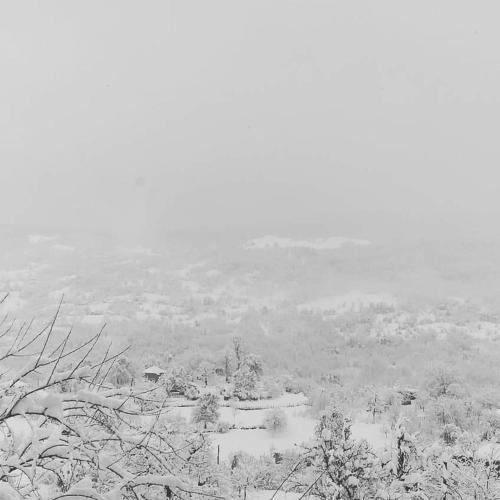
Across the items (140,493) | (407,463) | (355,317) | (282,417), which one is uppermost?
(140,493)

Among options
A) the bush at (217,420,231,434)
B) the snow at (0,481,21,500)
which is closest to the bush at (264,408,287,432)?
the bush at (217,420,231,434)

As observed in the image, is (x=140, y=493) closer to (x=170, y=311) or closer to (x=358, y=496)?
(x=358, y=496)

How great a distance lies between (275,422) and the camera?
58.5 metres

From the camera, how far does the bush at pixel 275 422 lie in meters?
58.6

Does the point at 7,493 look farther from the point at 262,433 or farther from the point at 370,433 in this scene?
the point at 262,433

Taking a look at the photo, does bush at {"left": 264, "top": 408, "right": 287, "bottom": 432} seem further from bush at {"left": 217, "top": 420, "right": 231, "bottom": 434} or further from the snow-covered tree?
the snow-covered tree

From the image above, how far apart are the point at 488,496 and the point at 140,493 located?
48.8 ft

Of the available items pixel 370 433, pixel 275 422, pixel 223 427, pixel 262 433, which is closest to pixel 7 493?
pixel 370 433

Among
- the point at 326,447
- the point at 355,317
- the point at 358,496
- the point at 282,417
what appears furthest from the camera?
the point at 355,317

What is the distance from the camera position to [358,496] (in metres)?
15.2

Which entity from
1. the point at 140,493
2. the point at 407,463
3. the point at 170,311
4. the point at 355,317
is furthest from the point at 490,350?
the point at 140,493

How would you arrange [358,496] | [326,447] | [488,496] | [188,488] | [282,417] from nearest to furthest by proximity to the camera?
[188,488]
[488,496]
[358,496]
[326,447]
[282,417]

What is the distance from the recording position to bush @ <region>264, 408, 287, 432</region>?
58562 millimetres

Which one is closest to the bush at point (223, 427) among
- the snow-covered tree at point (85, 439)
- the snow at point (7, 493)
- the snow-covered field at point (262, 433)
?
→ the snow-covered field at point (262, 433)
